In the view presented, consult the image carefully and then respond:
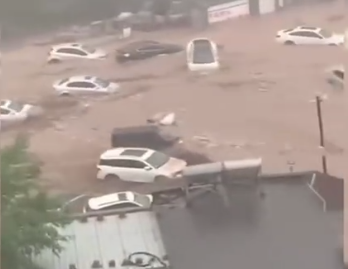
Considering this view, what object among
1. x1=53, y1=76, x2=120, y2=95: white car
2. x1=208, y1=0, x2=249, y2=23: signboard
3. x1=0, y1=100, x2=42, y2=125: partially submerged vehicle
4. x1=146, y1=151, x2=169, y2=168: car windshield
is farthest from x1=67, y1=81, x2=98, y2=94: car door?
x1=208, y1=0, x2=249, y2=23: signboard

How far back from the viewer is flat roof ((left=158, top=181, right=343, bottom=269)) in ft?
5.86

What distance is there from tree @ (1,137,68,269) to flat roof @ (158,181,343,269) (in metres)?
0.28

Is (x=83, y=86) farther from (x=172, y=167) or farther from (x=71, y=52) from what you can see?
(x=172, y=167)

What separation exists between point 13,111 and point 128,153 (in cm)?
29

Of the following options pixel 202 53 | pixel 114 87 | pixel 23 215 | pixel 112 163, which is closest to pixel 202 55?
pixel 202 53

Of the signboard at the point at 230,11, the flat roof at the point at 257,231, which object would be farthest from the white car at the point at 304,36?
the flat roof at the point at 257,231

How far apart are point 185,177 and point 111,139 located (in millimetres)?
203

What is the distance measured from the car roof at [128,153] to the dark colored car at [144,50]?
Answer: 22 cm

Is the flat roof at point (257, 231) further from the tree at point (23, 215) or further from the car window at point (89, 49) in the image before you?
the car window at point (89, 49)

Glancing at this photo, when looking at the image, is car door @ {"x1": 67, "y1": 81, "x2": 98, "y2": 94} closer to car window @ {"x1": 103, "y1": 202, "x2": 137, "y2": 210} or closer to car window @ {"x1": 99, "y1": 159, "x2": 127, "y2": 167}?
car window @ {"x1": 99, "y1": 159, "x2": 127, "y2": 167}

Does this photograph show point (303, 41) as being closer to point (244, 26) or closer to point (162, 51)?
point (244, 26)

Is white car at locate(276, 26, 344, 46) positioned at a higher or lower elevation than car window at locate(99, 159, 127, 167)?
higher

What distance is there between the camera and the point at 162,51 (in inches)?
77.5

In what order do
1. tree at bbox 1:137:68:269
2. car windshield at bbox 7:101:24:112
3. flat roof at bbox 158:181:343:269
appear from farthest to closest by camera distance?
1. car windshield at bbox 7:101:24:112
2. flat roof at bbox 158:181:343:269
3. tree at bbox 1:137:68:269
